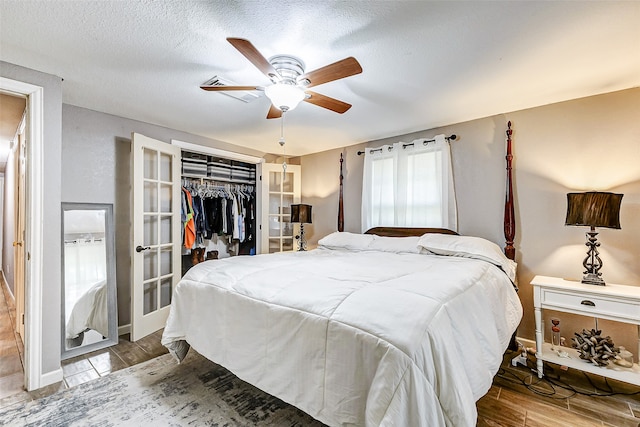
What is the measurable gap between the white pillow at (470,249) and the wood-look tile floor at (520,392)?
0.81m

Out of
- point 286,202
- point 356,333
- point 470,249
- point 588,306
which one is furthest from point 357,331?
point 286,202

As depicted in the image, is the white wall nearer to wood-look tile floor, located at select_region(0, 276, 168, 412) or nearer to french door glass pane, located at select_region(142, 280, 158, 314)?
french door glass pane, located at select_region(142, 280, 158, 314)

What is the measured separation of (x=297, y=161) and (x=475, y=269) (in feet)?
11.6

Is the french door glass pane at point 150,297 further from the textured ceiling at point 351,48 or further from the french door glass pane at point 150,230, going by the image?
the textured ceiling at point 351,48

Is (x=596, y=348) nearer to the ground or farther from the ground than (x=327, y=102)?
nearer to the ground

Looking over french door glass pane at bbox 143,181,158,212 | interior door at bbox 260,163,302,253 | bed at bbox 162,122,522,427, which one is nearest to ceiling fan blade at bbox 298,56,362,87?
bed at bbox 162,122,522,427

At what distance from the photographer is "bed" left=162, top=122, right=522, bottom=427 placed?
1.11 metres

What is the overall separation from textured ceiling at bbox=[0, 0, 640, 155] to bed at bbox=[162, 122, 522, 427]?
1453mm

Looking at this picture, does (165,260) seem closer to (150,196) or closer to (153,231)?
(153,231)

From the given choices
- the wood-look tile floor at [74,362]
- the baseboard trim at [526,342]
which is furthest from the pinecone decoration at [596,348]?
the wood-look tile floor at [74,362]

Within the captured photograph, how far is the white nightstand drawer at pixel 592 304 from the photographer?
1.96 m

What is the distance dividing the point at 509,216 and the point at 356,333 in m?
2.45

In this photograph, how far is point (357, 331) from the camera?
47.8 inches

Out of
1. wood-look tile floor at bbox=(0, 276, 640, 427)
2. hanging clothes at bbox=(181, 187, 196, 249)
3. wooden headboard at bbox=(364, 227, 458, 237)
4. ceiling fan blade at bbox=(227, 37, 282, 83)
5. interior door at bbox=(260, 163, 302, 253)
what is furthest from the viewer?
interior door at bbox=(260, 163, 302, 253)
